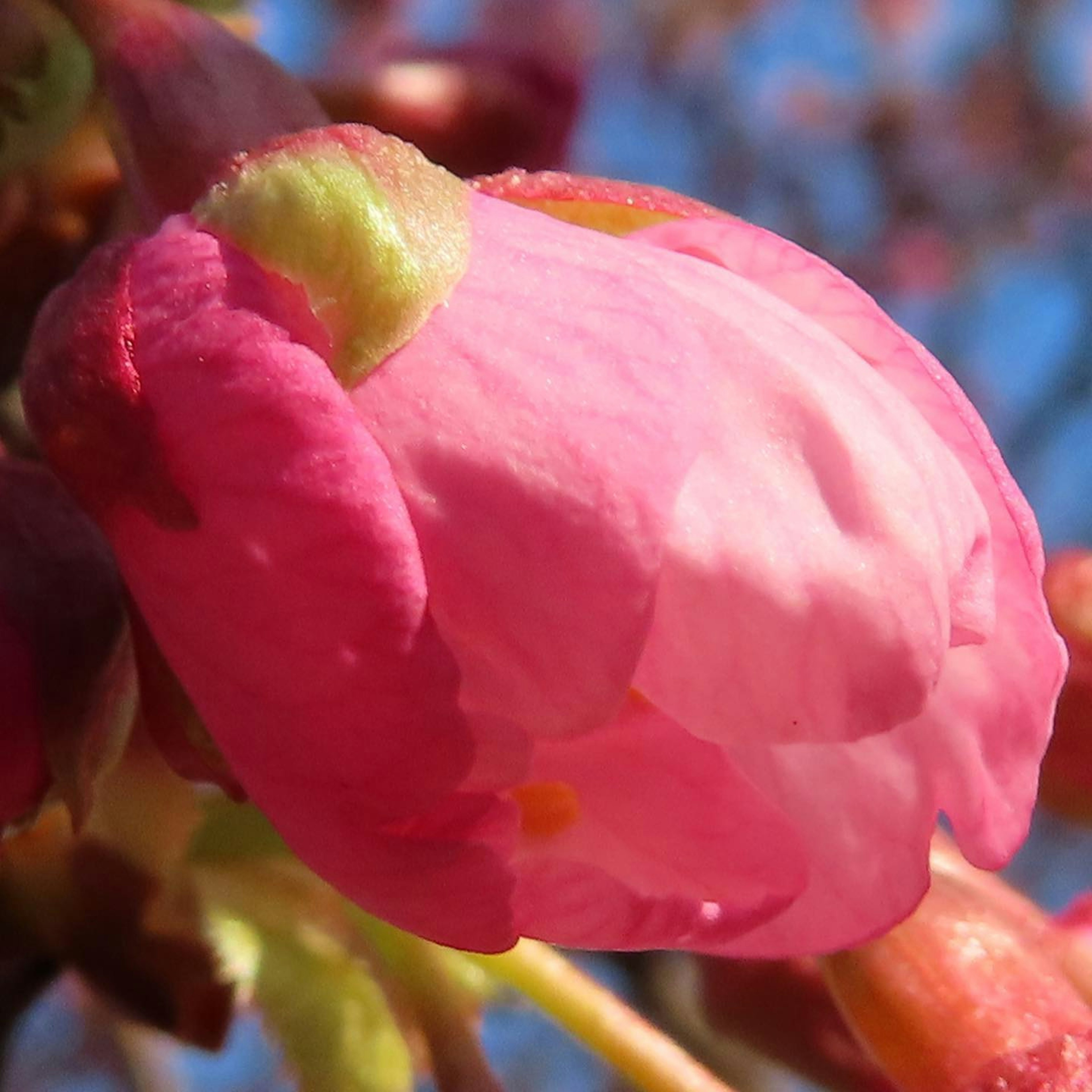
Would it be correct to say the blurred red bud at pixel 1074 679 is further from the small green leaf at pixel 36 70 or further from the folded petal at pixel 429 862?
the small green leaf at pixel 36 70

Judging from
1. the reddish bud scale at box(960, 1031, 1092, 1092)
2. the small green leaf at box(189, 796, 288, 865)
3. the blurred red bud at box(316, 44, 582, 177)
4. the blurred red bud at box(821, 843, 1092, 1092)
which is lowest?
the small green leaf at box(189, 796, 288, 865)

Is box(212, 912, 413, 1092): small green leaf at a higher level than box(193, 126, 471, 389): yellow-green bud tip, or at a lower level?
lower

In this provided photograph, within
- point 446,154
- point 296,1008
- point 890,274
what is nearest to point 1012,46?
point 890,274

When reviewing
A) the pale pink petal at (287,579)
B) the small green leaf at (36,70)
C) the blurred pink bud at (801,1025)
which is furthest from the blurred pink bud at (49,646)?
the blurred pink bud at (801,1025)

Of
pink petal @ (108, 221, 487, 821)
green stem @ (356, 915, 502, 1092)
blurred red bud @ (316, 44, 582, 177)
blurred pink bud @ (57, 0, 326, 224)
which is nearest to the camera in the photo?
pink petal @ (108, 221, 487, 821)

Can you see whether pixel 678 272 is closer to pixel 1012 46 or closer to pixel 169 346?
pixel 169 346

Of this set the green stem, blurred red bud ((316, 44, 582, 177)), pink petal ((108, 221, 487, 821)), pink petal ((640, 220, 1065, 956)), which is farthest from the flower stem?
blurred red bud ((316, 44, 582, 177))

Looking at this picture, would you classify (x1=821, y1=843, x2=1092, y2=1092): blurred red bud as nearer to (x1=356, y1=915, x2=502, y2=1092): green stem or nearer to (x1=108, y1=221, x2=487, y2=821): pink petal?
(x1=356, y1=915, x2=502, y2=1092): green stem

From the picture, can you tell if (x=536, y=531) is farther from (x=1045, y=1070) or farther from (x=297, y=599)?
(x=1045, y=1070)
